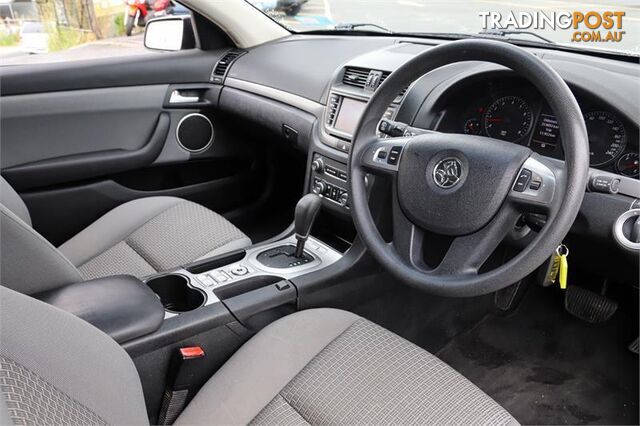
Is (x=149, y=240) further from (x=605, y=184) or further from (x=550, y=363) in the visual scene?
(x=550, y=363)

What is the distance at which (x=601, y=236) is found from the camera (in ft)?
3.98

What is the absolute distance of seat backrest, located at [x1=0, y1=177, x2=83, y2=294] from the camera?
1.09m

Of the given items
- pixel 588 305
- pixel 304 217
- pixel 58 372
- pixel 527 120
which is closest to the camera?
pixel 58 372

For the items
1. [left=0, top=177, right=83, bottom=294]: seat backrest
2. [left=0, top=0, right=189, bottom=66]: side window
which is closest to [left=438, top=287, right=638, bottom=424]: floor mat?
[left=0, top=177, right=83, bottom=294]: seat backrest

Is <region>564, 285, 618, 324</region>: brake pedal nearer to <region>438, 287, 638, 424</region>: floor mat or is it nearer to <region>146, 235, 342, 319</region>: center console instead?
<region>438, 287, 638, 424</region>: floor mat

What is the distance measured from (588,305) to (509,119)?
89cm

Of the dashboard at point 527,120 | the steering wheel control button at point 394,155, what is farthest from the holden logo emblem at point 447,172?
the dashboard at point 527,120

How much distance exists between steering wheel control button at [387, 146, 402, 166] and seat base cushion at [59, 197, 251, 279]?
61cm

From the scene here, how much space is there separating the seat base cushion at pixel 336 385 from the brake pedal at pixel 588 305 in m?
0.95

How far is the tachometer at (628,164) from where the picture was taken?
3.90ft

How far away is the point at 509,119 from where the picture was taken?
1354 mm

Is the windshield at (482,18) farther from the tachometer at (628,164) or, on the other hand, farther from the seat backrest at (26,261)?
the seat backrest at (26,261)

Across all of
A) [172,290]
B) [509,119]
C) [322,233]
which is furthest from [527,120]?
[172,290]

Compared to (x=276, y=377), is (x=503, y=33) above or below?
above
